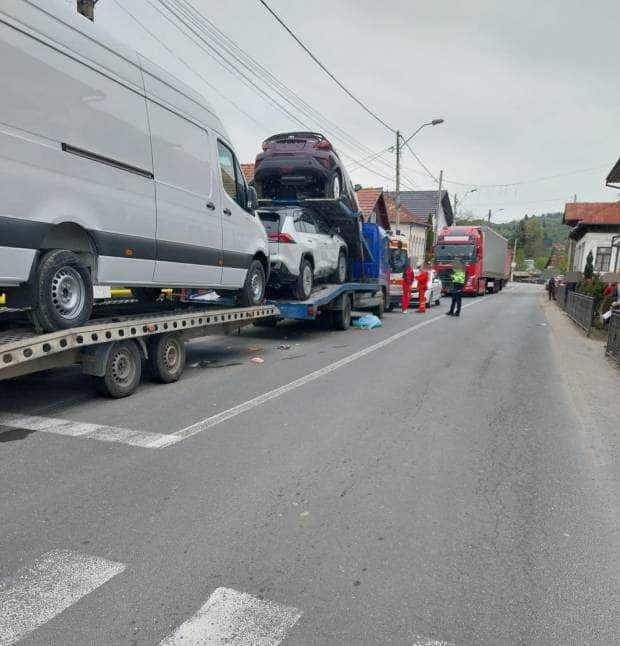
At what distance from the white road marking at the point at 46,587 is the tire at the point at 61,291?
2.52m

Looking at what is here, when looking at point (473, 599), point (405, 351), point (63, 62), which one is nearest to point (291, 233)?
point (405, 351)

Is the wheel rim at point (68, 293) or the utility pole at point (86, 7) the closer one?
the wheel rim at point (68, 293)

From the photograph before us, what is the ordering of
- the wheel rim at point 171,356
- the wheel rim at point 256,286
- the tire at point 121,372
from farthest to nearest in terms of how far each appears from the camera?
the wheel rim at point 256,286 < the wheel rim at point 171,356 < the tire at point 121,372

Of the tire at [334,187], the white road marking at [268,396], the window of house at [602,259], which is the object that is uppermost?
the tire at [334,187]

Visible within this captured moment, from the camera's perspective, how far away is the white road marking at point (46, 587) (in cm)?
238

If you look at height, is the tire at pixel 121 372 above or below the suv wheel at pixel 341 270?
below

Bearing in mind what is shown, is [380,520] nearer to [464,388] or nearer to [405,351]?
[464,388]

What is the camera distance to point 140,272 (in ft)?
19.6

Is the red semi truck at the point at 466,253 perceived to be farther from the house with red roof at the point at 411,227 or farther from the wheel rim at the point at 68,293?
the wheel rim at the point at 68,293

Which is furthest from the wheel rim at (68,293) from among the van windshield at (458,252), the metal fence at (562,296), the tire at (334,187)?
the van windshield at (458,252)

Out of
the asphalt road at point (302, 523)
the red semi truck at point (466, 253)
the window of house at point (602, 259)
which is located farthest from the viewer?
the window of house at point (602, 259)

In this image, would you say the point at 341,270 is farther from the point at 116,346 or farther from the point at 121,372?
the point at 116,346

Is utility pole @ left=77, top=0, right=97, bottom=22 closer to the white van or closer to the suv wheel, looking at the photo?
the white van

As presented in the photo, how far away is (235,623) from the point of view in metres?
2.43
